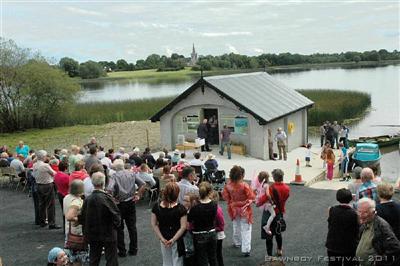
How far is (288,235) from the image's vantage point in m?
9.16

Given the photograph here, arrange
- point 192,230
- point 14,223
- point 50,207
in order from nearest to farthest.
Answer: point 192,230
point 50,207
point 14,223

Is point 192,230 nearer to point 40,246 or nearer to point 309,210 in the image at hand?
point 40,246

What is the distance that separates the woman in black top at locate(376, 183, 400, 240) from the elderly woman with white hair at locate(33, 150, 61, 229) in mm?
6714

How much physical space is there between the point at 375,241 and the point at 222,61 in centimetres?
11010

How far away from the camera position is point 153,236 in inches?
370

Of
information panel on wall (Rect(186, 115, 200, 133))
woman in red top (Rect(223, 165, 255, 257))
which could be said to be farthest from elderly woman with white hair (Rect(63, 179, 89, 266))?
information panel on wall (Rect(186, 115, 200, 133))

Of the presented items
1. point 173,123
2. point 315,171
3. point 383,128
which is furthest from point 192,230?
point 383,128

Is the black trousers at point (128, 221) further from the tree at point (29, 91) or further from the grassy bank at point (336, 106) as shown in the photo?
the tree at point (29, 91)

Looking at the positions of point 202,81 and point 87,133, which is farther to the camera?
point 87,133

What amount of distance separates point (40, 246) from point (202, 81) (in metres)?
11.2

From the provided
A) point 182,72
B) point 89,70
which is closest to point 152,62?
point 182,72

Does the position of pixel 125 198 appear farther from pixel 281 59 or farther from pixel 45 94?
pixel 281 59

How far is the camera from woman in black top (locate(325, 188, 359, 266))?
19.1 ft

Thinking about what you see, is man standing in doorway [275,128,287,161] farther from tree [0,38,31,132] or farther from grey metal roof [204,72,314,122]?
tree [0,38,31,132]
